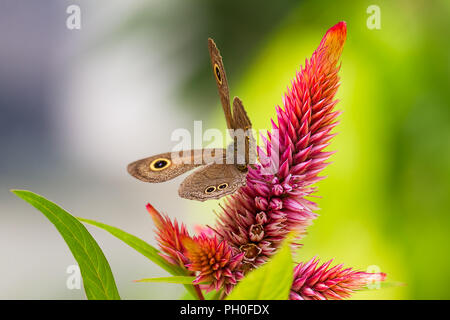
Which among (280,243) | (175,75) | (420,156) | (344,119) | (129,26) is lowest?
(280,243)

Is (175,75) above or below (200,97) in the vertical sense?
above

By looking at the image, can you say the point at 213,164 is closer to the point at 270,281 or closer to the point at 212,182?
the point at 212,182

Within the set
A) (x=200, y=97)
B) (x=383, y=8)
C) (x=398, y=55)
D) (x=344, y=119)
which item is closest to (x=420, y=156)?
(x=344, y=119)

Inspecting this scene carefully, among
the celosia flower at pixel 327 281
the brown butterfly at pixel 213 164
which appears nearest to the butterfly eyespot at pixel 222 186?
the brown butterfly at pixel 213 164

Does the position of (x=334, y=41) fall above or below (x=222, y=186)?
above

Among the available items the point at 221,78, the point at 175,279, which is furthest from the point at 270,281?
the point at 221,78

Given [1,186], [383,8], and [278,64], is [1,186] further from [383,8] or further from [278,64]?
[383,8]
